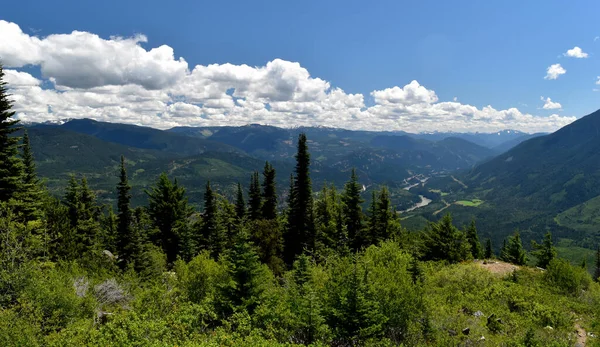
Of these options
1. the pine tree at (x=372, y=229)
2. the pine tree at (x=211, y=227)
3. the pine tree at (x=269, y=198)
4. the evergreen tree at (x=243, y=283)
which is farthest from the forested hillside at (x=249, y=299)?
the pine tree at (x=269, y=198)

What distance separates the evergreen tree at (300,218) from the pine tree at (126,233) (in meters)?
23.8

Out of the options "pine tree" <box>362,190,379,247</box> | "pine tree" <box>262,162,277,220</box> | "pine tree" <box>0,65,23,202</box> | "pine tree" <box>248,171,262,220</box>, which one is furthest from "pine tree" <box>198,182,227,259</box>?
"pine tree" <box>0,65,23,202</box>

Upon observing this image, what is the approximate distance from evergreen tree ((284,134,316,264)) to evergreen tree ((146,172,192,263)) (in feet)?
59.1

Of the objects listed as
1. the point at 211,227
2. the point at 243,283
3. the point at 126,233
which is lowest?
the point at 211,227

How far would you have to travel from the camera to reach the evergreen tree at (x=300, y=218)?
184ft

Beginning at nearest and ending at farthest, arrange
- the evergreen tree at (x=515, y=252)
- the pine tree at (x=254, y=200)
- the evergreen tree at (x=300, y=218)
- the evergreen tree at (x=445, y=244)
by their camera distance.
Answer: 1. the evergreen tree at (x=445, y=244)
2. the evergreen tree at (x=300, y=218)
3. the pine tree at (x=254, y=200)
4. the evergreen tree at (x=515, y=252)

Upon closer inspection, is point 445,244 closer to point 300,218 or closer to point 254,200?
point 300,218

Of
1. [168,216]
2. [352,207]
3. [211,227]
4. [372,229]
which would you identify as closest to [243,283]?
[372,229]

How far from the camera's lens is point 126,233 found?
45094mm

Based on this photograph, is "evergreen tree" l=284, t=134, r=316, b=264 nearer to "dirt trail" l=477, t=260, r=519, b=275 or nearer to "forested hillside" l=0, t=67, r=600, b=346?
"forested hillside" l=0, t=67, r=600, b=346

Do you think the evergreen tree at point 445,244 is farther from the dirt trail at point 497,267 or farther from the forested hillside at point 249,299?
the forested hillside at point 249,299

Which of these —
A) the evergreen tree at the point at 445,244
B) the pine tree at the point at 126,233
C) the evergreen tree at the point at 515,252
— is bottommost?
the evergreen tree at the point at 515,252

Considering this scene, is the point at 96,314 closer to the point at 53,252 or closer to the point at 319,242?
the point at 53,252

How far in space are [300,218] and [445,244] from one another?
79.1ft
